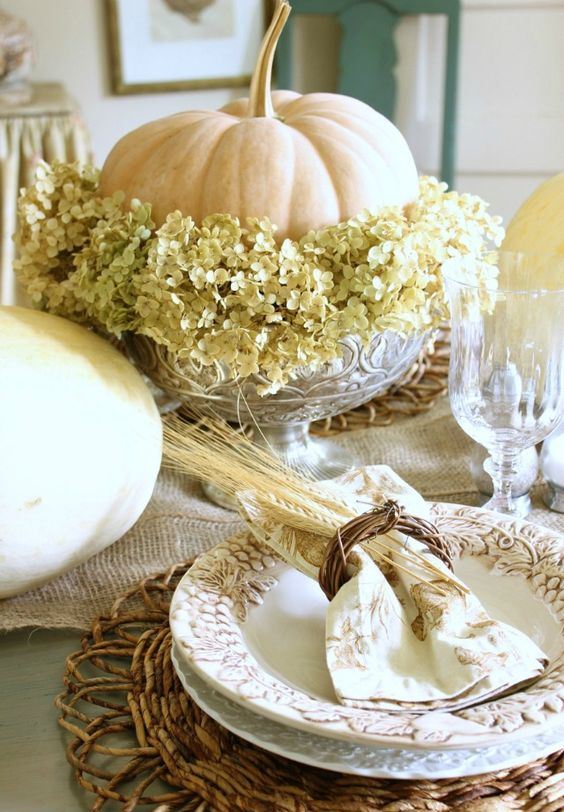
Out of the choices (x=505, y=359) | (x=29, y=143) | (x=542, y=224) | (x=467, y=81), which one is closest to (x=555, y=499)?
(x=505, y=359)

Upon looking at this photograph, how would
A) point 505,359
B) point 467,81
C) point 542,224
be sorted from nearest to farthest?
point 505,359 < point 542,224 < point 467,81

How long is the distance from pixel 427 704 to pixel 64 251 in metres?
0.60

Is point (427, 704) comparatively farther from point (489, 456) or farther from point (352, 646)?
point (489, 456)

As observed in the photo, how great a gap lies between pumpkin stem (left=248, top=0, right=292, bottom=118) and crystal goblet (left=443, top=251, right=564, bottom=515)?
25 centimetres

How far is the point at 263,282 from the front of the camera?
79cm

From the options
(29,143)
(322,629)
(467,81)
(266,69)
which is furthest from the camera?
(467,81)

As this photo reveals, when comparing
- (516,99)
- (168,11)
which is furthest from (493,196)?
(168,11)

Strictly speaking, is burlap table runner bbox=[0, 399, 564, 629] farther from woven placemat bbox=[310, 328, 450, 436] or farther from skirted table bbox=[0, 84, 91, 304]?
skirted table bbox=[0, 84, 91, 304]

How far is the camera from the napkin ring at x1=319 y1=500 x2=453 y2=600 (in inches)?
24.3

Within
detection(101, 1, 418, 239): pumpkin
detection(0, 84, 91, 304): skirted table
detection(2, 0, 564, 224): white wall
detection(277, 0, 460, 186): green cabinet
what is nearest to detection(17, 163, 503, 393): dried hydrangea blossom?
detection(101, 1, 418, 239): pumpkin

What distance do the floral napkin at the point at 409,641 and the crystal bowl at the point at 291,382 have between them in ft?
0.73

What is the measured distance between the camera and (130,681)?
2.22 ft

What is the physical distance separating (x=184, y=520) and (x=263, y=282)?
0.83 feet

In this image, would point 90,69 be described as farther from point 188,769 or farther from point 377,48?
point 188,769
